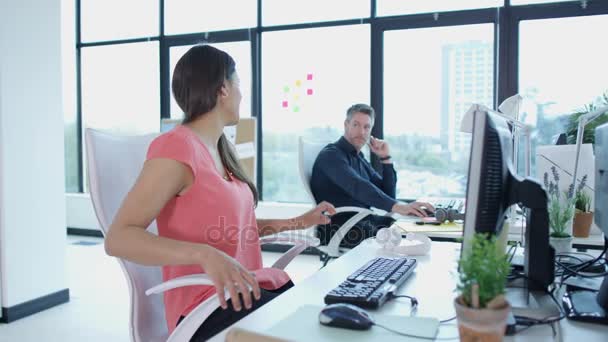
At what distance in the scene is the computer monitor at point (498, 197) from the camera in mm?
1017

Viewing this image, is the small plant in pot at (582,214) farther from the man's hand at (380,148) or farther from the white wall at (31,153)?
the white wall at (31,153)

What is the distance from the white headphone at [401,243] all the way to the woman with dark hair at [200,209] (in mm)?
366

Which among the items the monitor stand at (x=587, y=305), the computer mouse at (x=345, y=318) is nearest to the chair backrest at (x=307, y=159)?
the monitor stand at (x=587, y=305)

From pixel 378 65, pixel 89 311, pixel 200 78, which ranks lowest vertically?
pixel 89 311

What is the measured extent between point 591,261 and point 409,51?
3.56 metres

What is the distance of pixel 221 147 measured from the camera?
1725mm

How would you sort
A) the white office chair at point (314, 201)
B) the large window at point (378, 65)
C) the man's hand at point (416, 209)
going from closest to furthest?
the man's hand at point (416, 209) < the white office chair at point (314, 201) < the large window at point (378, 65)

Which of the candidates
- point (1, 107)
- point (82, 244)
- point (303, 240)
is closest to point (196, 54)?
point (303, 240)

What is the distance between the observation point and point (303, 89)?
207 inches

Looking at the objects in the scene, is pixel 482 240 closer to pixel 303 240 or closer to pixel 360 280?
pixel 360 280

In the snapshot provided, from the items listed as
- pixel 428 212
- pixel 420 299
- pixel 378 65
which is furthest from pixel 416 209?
pixel 378 65

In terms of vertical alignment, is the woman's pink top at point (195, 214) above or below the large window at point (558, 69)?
below

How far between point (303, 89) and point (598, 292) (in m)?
4.26

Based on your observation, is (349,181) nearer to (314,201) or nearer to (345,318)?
(314,201)
